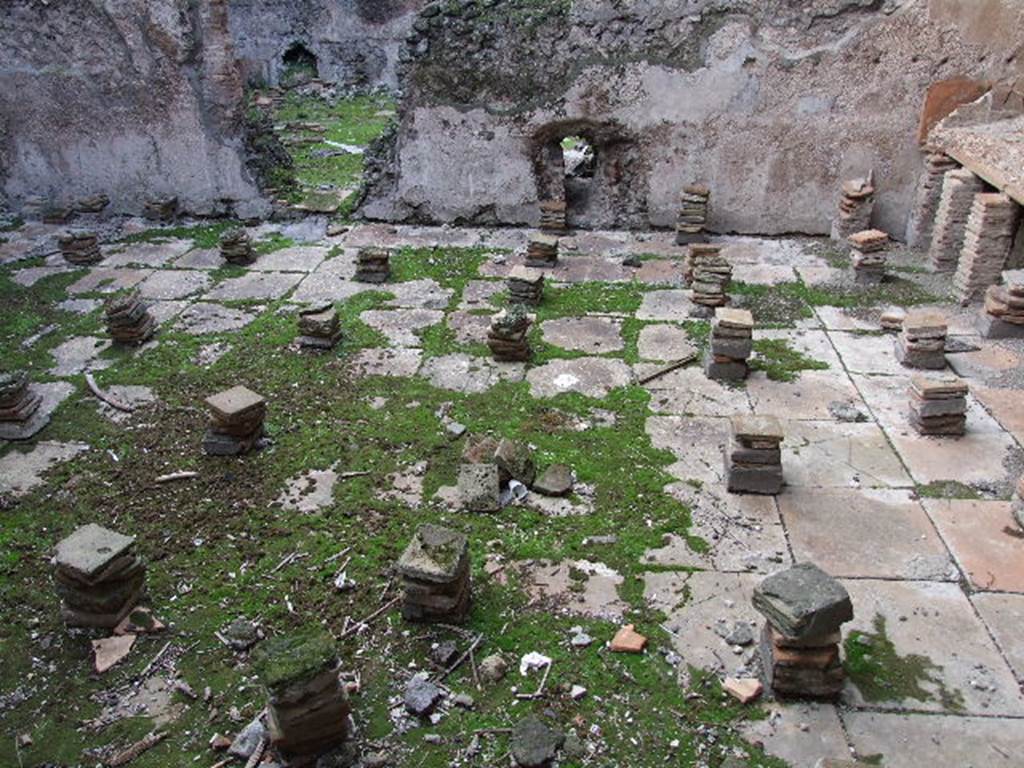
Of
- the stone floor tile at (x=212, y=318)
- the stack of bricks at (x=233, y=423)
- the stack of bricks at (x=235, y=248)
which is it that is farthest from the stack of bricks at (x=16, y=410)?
the stack of bricks at (x=235, y=248)

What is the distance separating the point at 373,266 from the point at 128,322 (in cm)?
259

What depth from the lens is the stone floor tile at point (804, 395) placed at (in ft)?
22.0

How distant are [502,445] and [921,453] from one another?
308 centimetres

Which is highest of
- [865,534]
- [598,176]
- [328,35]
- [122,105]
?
[328,35]

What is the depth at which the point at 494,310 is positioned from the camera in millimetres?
8562

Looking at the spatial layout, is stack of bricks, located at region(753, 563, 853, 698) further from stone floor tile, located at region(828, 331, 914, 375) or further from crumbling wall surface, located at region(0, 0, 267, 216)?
crumbling wall surface, located at region(0, 0, 267, 216)

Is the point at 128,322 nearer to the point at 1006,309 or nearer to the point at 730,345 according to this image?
the point at 730,345

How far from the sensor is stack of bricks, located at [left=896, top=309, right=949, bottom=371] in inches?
282

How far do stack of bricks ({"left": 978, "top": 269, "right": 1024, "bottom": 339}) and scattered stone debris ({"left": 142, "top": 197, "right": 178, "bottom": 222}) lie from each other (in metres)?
9.71

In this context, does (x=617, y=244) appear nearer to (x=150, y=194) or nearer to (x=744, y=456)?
(x=744, y=456)

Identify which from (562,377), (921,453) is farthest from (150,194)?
(921,453)

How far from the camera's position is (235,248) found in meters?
9.73

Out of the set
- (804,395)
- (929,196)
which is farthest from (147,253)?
(929,196)

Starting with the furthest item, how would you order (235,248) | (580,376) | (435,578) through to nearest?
1. (235,248)
2. (580,376)
3. (435,578)
